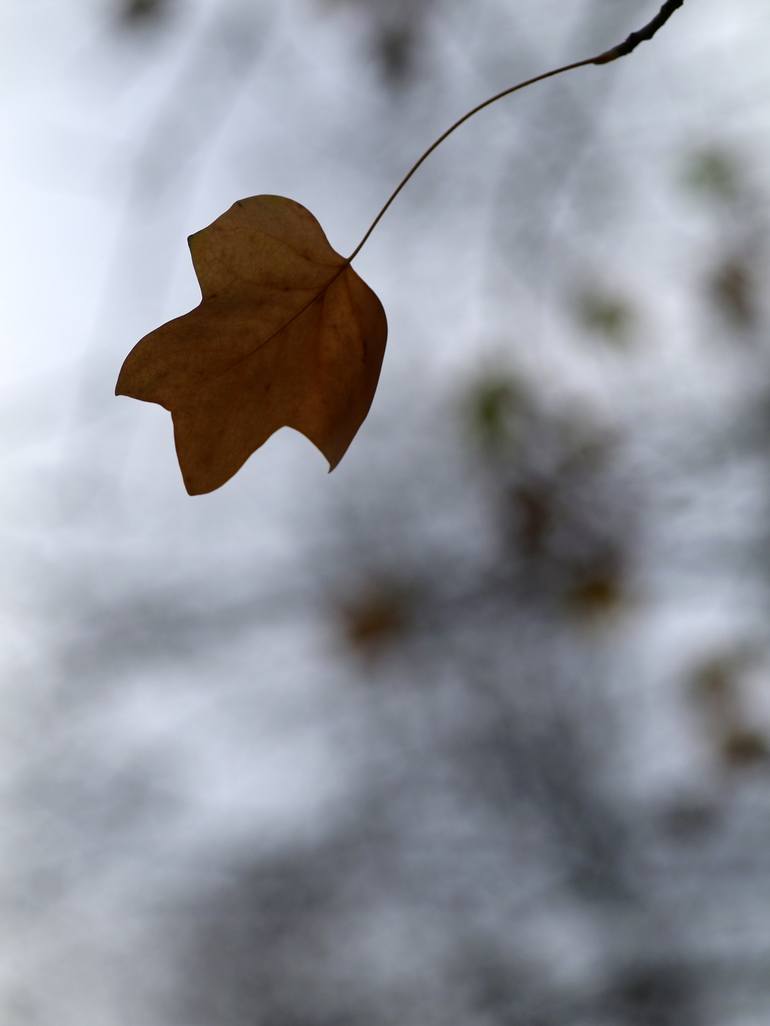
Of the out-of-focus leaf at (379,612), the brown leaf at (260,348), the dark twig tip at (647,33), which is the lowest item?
the brown leaf at (260,348)

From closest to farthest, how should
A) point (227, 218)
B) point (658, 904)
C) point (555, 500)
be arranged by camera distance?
1. point (227, 218)
2. point (555, 500)
3. point (658, 904)

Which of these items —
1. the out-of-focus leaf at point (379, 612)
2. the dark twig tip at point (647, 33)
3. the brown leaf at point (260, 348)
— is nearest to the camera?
the dark twig tip at point (647, 33)

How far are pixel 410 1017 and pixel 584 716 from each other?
5.34ft

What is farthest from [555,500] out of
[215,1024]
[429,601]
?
[215,1024]

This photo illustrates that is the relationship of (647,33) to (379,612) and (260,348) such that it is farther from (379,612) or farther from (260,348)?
(379,612)

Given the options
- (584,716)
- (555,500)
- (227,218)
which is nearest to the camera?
(227,218)

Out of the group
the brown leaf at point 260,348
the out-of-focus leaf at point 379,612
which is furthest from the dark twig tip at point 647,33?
the out-of-focus leaf at point 379,612

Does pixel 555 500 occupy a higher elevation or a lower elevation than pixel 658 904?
higher

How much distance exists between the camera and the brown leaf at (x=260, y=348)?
784 millimetres

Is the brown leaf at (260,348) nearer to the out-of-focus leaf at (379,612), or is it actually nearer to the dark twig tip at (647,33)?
the dark twig tip at (647,33)

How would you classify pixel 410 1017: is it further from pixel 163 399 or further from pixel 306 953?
pixel 163 399

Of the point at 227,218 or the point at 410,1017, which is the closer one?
the point at 227,218

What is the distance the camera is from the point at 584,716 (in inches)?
179

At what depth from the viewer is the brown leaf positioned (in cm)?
78
